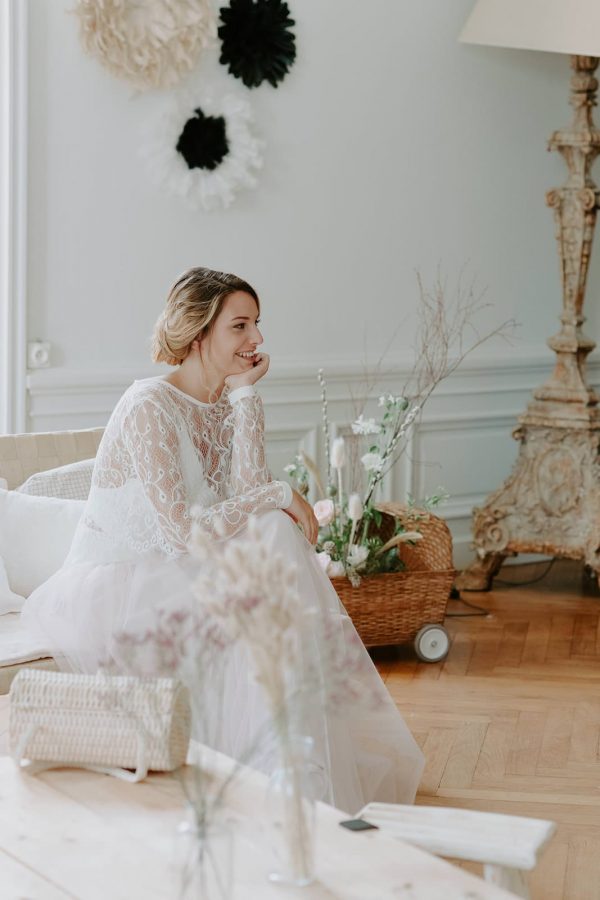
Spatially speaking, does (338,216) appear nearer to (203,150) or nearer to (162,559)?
(203,150)

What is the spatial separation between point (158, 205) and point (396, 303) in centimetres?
104

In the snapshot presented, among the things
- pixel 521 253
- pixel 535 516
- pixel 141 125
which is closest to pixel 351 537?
pixel 535 516

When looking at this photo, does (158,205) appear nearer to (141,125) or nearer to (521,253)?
(141,125)

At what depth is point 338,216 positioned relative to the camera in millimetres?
4570

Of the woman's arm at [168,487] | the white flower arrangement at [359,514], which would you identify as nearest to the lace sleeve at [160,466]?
the woman's arm at [168,487]

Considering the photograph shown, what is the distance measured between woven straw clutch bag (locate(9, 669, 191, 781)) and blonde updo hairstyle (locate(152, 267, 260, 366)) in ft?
3.41

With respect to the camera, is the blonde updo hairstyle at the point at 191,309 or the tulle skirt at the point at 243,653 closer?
the tulle skirt at the point at 243,653

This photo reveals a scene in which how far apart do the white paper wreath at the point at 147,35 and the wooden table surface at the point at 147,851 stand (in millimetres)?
2607

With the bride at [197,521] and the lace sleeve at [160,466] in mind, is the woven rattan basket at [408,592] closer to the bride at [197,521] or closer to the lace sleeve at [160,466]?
the bride at [197,521]

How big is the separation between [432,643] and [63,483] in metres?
1.30

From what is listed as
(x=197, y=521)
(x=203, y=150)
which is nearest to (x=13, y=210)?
(x=203, y=150)

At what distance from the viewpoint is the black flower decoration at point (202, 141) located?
412 centimetres

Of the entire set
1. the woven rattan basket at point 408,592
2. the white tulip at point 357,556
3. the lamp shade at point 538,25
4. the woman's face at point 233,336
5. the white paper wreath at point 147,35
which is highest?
the lamp shade at point 538,25

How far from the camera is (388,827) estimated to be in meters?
1.71
